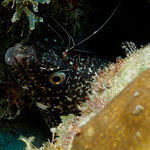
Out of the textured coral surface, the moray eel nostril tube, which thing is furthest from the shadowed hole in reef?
the textured coral surface

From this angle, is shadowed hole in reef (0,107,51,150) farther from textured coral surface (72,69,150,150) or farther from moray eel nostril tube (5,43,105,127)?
textured coral surface (72,69,150,150)

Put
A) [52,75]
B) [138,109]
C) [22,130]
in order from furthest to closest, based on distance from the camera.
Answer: [22,130], [52,75], [138,109]

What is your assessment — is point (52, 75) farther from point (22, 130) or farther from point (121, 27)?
point (121, 27)


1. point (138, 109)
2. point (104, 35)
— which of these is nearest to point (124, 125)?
point (138, 109)

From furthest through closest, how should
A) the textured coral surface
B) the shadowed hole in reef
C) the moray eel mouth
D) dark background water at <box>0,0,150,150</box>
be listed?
1. dark background water at <box>0,0,150,150</box>
2. the shadowed hole in reef
3. the moray eel mouth
4. the textured coral surface

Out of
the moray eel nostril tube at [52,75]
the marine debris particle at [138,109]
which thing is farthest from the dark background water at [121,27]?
the marine debris particle at [138,109]

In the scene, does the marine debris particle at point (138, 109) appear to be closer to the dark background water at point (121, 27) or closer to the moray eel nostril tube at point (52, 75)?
the moray eel nostril tube at point (52, 75)

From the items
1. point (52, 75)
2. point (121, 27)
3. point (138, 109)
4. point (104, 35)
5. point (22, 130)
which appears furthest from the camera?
point (104, 35)

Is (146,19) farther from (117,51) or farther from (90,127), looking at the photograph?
(90,127)
